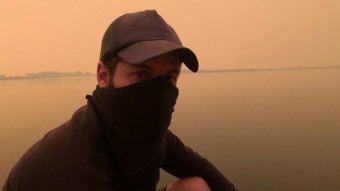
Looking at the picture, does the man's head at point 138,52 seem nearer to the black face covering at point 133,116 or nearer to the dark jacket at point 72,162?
the black face covering at point 133,116

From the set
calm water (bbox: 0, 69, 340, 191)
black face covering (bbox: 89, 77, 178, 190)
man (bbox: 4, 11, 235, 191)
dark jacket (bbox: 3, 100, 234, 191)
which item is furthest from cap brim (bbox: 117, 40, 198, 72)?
calm water (bbox: 0, 69, 340, 191)

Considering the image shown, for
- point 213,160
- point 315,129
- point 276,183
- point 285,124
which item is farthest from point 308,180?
point 285,124

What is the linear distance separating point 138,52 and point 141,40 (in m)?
0.08

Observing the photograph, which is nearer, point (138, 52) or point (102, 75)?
point (138, 52)

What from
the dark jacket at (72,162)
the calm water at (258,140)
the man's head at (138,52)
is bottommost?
the calm water at (258,140)

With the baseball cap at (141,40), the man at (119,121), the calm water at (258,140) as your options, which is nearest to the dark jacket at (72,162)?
the man at (119,121)

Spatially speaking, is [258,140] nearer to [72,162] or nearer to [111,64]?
[111,64]

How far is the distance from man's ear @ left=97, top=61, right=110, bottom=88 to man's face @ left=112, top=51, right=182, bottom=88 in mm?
46

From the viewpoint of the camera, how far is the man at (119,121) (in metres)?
1.31

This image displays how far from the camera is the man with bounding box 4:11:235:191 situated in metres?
1.31

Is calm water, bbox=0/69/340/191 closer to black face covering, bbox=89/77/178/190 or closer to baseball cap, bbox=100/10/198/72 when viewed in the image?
black face covering, bbox=89/77/178/190

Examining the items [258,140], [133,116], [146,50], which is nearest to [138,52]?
[146,50]

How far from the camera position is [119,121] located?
145cm

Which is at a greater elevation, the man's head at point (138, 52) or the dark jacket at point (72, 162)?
the man's head at point (138, 52)
